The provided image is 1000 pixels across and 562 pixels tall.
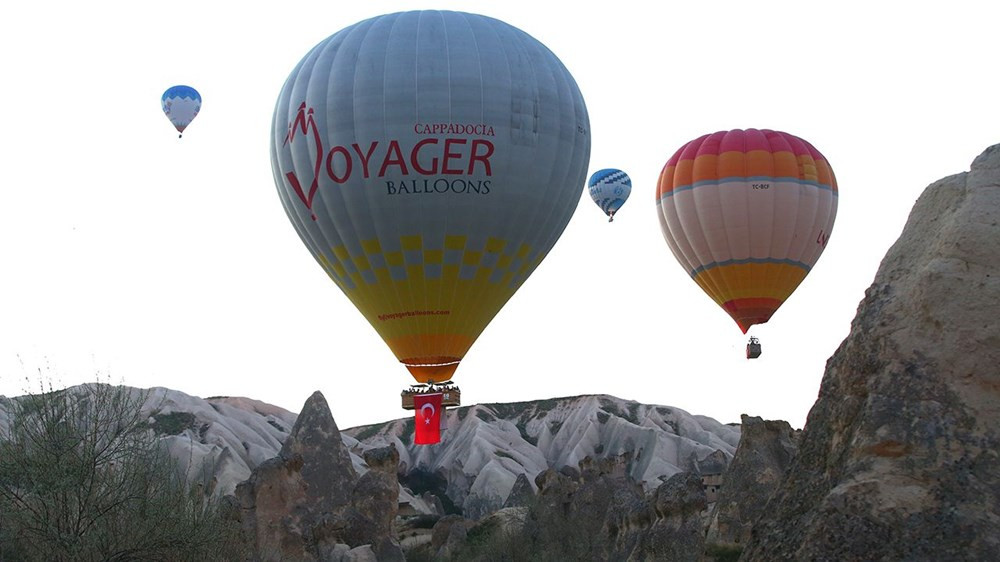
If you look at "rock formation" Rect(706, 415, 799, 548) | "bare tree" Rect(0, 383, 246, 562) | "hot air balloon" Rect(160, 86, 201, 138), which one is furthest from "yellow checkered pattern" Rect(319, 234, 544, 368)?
"hot air balloon" Rect(160, 86, 201, 138)

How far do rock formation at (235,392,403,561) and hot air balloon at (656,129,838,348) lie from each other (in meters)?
12.4

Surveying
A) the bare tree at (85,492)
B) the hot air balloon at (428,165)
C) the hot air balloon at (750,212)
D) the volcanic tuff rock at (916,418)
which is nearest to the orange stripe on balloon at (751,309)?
the hot air balloon at (750,212)

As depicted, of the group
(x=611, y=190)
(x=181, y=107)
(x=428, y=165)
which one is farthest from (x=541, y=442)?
(x=428, y=165)

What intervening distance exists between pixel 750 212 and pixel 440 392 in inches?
498

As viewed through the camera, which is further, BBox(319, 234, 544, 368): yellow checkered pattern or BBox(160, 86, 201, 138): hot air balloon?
BBox(160, 86, 201, 138): hot air balloon

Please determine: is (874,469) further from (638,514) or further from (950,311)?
(638,514)

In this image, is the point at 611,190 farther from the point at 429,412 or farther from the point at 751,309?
the point at 429,412

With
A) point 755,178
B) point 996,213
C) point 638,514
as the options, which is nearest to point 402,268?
point 638,514

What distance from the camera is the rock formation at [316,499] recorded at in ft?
98.5

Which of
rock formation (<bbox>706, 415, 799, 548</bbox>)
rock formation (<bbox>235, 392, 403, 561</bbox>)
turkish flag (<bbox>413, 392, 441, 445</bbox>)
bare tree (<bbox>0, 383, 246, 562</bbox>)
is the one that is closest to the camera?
bare tree (<bbox>0, 383, 246, 562</bbox>)

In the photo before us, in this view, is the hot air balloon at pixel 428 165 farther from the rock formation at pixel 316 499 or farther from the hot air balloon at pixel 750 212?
the hot air balloon at pixel 750 212

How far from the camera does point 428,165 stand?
29.6 m

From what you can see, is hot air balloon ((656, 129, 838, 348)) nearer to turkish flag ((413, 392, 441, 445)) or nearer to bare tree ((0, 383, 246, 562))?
turkish flag ((413, 392, 441, 445))

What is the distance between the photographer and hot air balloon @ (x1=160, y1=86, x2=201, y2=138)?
47.0 m
